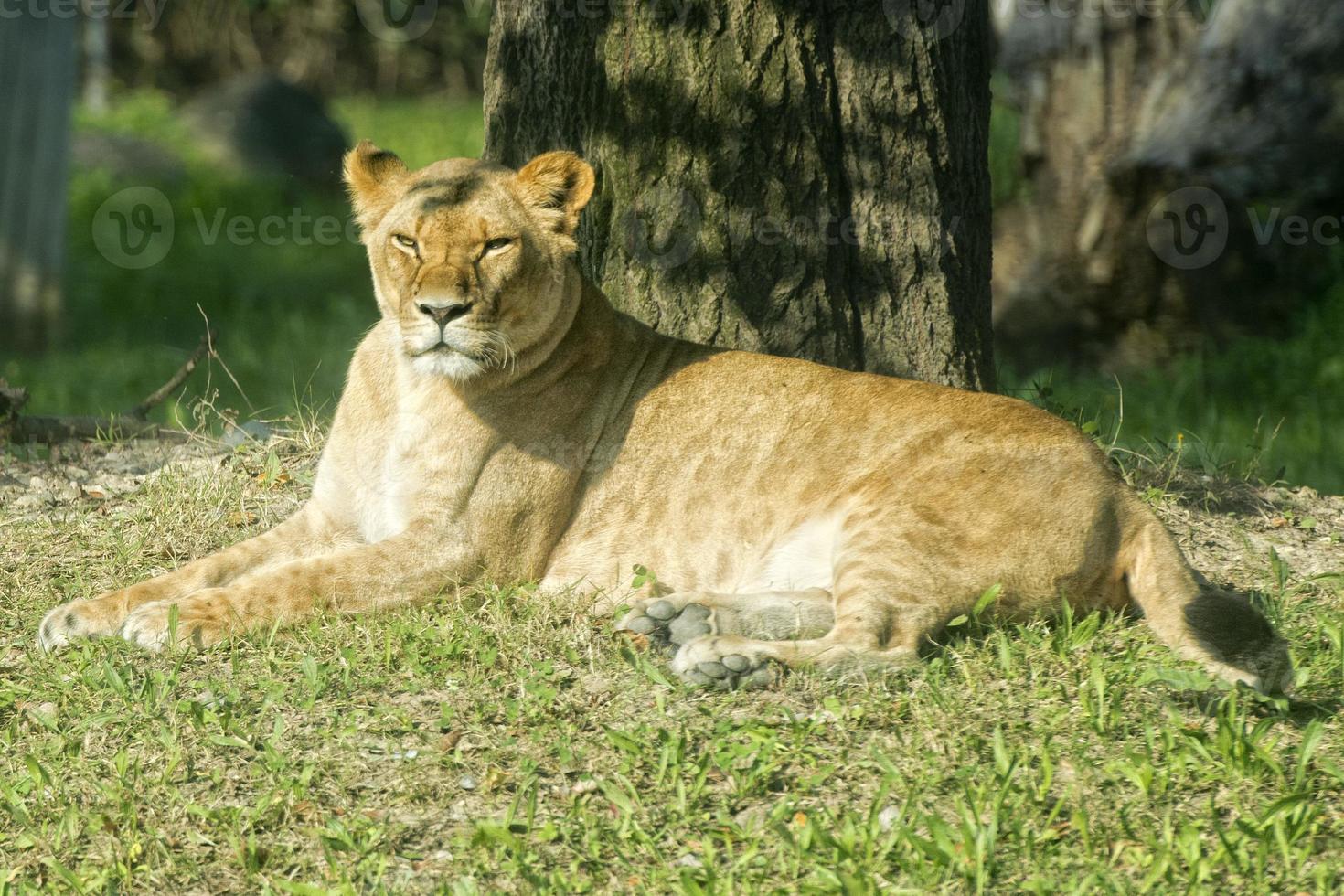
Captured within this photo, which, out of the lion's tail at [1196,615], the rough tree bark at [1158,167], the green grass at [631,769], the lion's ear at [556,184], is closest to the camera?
the green grass at [631,769]

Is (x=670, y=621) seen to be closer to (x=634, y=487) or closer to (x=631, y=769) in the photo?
(x=634, y=487)

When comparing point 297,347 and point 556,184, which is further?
point 297,347

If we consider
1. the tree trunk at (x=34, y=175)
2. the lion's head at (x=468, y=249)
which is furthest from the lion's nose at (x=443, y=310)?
the tree trunk at (x=34, y=175)

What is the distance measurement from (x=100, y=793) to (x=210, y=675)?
0.53 m

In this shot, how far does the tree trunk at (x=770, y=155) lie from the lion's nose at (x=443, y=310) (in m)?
1.17

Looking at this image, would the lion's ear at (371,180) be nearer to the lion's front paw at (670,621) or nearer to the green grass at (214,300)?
the lion's front paw at (670,621)

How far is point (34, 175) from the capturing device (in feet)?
38.7

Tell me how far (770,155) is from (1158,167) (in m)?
5.03

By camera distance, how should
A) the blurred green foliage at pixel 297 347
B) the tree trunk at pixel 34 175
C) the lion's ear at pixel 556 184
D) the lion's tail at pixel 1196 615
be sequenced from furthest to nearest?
the tree trunk at pixel 34 175 < the blurred green foliage at pixel 297 347 < the lion's ear at pixel 556 184 < the lion's tail at pixel 1196 615

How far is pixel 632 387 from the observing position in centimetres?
448

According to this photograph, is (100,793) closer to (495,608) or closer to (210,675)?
(210,675)

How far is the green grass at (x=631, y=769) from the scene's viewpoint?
294cm

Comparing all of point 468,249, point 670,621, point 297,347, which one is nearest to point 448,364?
point 468,249

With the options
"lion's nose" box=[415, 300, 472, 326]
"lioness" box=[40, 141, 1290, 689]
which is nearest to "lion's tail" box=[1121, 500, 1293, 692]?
"lioness" box=[40, 141, 1290, 689]
